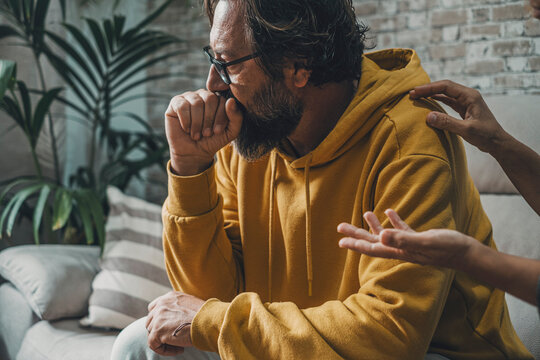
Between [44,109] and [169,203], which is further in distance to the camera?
[44,109]

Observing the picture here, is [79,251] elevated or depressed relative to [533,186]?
depressed

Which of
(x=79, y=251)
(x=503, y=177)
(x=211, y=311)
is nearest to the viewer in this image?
(x=211, y=311)

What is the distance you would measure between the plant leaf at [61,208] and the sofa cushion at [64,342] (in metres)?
0.36

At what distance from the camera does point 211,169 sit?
4.15 feet

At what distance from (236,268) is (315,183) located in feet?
1.12

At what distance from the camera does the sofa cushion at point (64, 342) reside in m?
1.58

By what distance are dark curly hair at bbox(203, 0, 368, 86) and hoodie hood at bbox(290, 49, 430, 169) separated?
0.27ft

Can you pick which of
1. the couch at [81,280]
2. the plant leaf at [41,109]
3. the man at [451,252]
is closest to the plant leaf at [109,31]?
the plant leaf at [41,109]

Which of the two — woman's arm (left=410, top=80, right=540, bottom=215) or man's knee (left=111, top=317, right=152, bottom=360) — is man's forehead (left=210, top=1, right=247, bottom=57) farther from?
man's knee (left=111, top=317, right=152, bottom=360)

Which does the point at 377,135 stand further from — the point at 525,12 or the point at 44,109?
the point at 44,109

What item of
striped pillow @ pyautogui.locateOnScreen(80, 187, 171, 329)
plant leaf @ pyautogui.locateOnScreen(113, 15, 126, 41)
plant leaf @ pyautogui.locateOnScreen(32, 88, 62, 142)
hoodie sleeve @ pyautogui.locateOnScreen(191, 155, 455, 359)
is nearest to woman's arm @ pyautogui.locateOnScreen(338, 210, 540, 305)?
hoodie sleeve @ pyautogui.locateOnScreen(191, 155, 455, 359)

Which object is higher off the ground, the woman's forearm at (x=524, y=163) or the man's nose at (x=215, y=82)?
the man's nose at (x=215, y=82)

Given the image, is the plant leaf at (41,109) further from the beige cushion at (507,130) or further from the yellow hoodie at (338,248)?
the beige cushion at (507,130)

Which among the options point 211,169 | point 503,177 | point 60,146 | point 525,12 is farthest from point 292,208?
point 60,146
